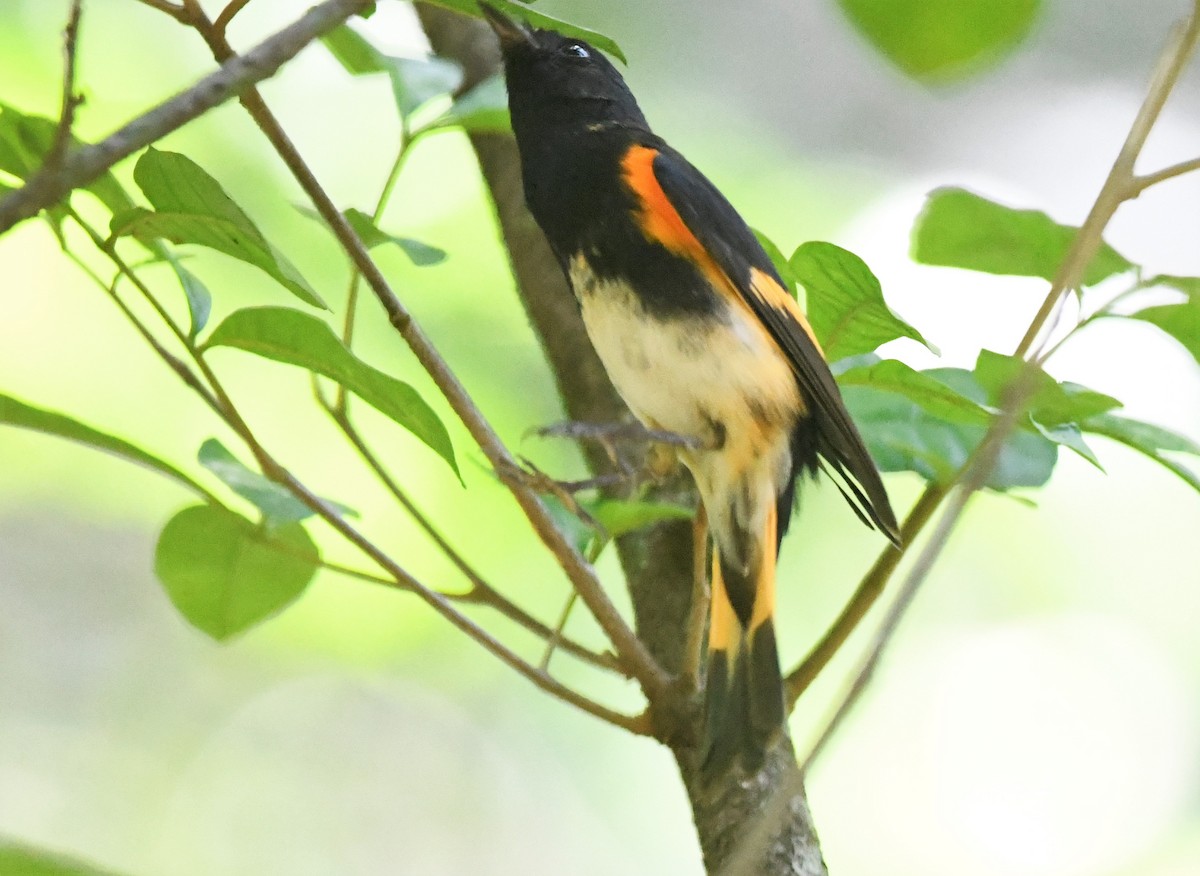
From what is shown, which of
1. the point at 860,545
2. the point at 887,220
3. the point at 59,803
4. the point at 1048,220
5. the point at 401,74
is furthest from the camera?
the point at 59,803

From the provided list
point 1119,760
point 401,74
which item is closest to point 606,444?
point 401,74

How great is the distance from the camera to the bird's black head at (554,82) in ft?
4.65

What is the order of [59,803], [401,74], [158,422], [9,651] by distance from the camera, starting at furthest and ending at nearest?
[9,651] < [59,803] < [158,422] < [401,74]

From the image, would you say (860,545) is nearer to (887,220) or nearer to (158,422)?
(887,220)

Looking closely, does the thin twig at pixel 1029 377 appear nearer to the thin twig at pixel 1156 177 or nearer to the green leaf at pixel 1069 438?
the thin twig at pixel 1156 177

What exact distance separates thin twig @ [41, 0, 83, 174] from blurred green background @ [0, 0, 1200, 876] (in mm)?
1739

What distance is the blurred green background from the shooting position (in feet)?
8.80

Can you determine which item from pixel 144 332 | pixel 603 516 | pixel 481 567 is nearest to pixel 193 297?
pixel 144 332

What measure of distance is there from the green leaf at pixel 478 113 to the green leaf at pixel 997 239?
42 centimetres

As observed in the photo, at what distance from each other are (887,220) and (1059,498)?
103cm

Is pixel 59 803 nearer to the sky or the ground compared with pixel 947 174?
nearer to the ground

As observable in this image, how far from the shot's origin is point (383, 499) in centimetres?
267

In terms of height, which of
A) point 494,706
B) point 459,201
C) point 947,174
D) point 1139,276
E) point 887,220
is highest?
point 947,174

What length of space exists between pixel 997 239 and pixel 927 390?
0.20 meters
